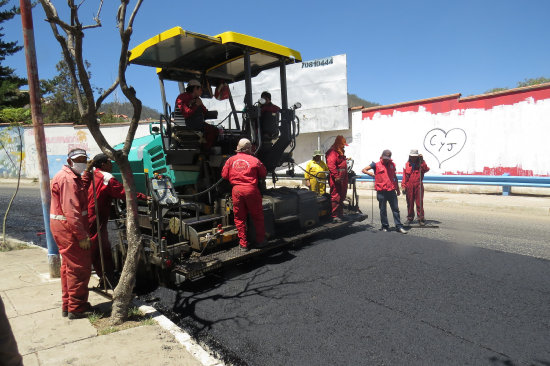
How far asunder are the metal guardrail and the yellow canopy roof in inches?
187

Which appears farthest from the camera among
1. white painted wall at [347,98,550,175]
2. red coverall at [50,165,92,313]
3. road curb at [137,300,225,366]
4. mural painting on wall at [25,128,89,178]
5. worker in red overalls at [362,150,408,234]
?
mural painting on wall at [25,128,89,178]

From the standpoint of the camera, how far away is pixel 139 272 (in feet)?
14.5

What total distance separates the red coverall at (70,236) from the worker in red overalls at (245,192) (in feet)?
5.37

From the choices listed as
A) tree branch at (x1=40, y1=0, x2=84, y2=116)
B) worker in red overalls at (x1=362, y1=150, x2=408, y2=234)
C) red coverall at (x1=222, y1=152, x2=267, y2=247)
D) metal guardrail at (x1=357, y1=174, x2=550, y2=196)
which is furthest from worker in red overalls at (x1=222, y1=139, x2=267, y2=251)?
metal guardrail at (x1=357, y1=174, x2=550, y2=196)

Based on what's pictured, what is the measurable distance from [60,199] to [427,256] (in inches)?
171

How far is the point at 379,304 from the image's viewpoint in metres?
3.43

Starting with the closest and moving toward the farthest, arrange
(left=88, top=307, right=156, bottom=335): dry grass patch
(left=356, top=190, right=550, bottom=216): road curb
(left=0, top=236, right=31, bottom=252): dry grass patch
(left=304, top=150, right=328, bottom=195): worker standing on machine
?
(left=88, top=307, right=156, bottom=335): dry grass patch < (left=0, top=236, right=31, bottom=252): dry grass patch < (left=304, top=150, right=328, bottom=195): worker standing on machine < (left=356, top=190, right=550, bottom=216): road curb

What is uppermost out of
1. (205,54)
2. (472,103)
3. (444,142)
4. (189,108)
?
(205,54)

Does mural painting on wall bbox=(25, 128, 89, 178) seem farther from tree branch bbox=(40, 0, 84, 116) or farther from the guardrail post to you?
the guardrail post

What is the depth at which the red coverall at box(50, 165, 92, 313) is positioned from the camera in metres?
3.28

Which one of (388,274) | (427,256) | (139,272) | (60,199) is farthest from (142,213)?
(427,256)

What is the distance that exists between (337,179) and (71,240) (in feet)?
13.5

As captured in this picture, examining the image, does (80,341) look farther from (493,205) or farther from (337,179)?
(493,205)

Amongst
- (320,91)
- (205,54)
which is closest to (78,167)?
(205,54)
